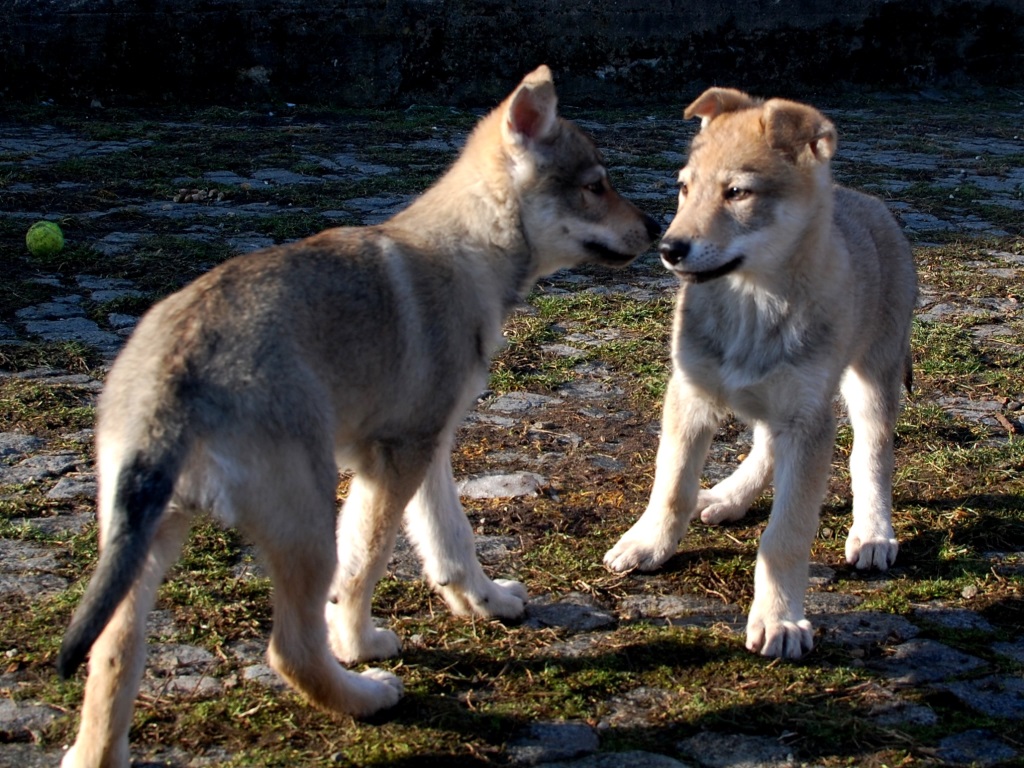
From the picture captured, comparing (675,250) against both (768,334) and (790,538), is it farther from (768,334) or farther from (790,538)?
(790,538)

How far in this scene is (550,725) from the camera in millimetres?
3189

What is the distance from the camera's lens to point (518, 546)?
4316mm

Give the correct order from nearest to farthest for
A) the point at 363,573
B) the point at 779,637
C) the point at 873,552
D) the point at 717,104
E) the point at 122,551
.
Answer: the point at 122,551 < the point at 363,573 < the point at 779,637 < the point at 873,552 < the point at 717,104

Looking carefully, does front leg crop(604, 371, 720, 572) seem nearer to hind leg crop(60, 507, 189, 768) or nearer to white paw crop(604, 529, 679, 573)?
white paw crop(604, 529, 679, 573)

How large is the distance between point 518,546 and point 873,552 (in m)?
1.25

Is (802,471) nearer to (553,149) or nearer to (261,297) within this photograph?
(553,149)

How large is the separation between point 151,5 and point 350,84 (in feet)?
6.58

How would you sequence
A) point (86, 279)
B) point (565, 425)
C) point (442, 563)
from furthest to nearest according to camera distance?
point (86, 279) → point (565, 425) → point (442, 563)

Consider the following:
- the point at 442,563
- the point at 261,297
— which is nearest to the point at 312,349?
the point at 261,297

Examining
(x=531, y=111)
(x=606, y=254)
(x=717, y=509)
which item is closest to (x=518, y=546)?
(x=717, y=509)

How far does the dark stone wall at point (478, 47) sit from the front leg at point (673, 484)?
8678 mm

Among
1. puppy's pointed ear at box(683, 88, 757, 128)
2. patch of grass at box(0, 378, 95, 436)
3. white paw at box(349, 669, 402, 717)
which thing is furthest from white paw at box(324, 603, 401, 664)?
puppy's pointed ear at box(683, 88, 757, 128)

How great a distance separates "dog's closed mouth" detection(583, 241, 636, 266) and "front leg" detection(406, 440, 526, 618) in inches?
35.7

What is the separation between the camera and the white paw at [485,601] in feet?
12.3
